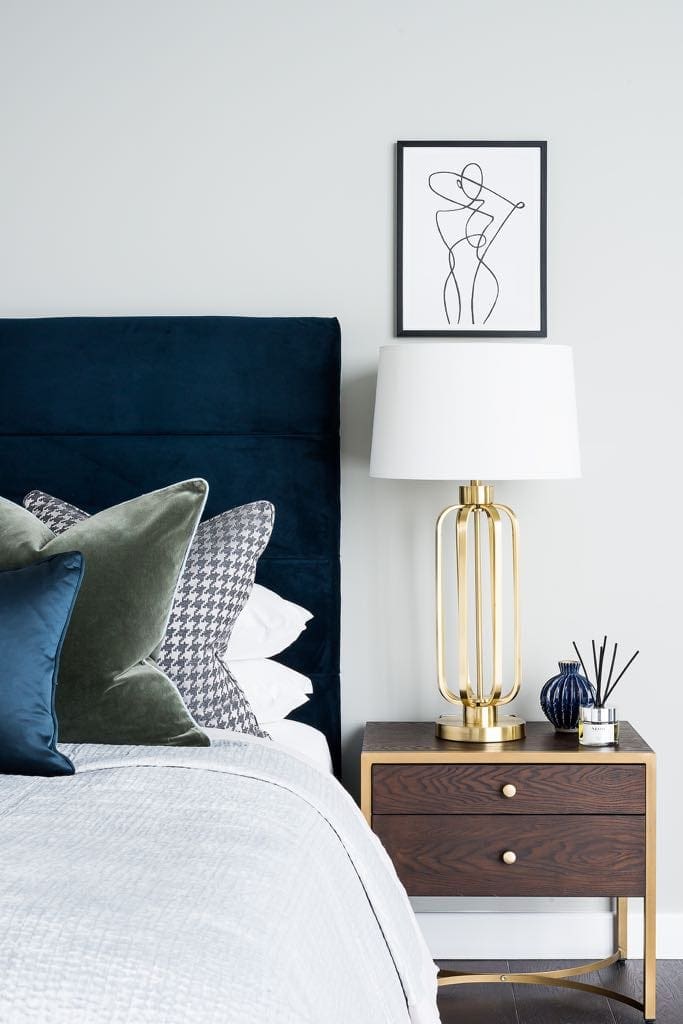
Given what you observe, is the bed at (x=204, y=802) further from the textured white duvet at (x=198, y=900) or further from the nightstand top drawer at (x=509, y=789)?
the nightstand top drawer at (x=509, y=789)

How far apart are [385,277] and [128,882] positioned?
1.85m

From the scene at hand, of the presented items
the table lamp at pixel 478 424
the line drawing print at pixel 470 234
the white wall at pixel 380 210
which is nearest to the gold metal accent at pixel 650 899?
the table lamp at pixel 478 424

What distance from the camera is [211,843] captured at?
129 centimetres

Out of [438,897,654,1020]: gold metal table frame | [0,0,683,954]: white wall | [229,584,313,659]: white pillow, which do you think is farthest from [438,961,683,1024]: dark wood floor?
[229,584,313,659]: white pillow

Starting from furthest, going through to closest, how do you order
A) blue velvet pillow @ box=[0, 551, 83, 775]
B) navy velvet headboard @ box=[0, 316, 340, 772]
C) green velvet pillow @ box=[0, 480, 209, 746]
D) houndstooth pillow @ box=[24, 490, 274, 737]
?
navy velvet headboard @ box=[0, 316, 340, 772]
houndstooth pillow @ box=[24, 490, 274, 737]
green velvet pillow @ box=[0, 480, 209, 746]
blue velvet pillow @ box=[0, 551, 83, 775]

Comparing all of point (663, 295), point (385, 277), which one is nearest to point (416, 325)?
point (385, 277)

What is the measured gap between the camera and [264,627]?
233cm

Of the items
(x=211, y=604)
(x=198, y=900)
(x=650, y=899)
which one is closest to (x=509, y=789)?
(x=650, y=899)

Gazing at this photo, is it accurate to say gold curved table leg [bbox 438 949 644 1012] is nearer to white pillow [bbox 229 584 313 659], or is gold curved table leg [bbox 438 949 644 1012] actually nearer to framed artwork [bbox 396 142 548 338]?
white pillow [bbox 229 584 313 659]

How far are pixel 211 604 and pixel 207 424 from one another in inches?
24.1

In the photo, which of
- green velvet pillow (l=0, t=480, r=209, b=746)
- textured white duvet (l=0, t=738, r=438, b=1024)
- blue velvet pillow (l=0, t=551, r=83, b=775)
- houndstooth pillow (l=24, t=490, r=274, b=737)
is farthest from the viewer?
houndstooth pillow (l=24, t=490, r=274, b=737)

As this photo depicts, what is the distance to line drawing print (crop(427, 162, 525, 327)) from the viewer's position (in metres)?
2.66

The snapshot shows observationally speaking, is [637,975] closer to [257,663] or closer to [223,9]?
[257,663]

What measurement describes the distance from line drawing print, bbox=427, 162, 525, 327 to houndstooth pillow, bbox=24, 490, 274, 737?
770mm
